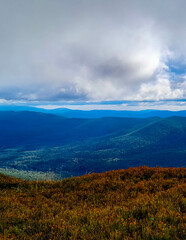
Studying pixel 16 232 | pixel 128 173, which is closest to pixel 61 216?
pixel 16 232

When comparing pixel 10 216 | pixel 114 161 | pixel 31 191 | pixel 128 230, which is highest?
Answer: pixel 128 230

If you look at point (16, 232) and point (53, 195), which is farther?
point (53, 195)

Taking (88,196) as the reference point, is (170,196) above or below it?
above

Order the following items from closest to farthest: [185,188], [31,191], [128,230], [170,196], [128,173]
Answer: [128,230] → [170,196] → [185,188] → [31,191] → [128,173]

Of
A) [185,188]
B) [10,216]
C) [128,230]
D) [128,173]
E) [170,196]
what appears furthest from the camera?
[128,173]

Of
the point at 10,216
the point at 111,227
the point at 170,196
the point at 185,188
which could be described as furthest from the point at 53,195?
the point at 185,188

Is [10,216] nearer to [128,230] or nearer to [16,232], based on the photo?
[16,232]
